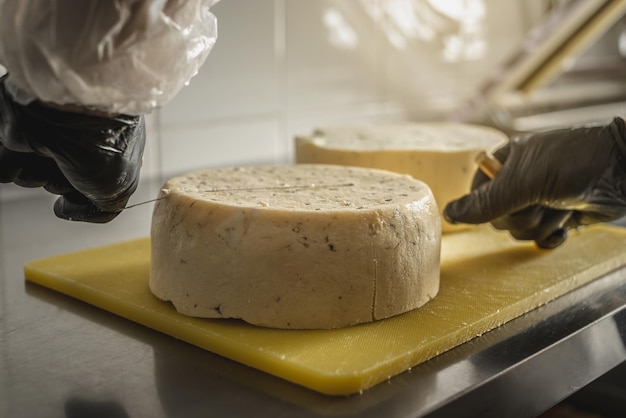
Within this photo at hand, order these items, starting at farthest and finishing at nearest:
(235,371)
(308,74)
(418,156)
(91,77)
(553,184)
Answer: (308,74) → (418,156) → (553,184) → (235,371) → (91,77)

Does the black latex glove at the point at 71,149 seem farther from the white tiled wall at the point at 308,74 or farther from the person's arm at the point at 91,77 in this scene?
the white tiled wall at the point at 308,74

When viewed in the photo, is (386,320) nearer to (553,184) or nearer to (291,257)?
(291,257)

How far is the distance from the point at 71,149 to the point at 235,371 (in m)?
0.29

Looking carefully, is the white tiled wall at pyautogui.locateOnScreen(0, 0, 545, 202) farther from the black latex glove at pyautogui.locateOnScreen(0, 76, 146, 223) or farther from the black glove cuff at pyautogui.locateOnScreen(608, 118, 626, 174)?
the black glove cuff at pyautogui.locateOnScreen(608, 118, 626, 174)

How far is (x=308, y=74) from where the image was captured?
2.10 metres

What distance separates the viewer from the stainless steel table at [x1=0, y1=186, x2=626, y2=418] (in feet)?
2.62

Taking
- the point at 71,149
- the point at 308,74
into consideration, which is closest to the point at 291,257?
the point at 71,149

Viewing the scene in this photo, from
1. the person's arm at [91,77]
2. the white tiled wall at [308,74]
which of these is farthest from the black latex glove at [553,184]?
the white tiled wall at [308,74]

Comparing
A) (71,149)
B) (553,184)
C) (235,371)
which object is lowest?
(235,371)

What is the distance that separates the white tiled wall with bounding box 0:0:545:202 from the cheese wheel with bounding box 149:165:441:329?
2.53 ft

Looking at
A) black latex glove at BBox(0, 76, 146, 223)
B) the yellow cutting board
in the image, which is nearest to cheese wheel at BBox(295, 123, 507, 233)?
the yellow cutting board

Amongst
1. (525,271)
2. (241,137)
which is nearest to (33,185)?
(525,271)

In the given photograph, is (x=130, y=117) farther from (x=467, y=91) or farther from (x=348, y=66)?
(x=467, y=91)

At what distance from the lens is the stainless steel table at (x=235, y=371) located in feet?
2.62
